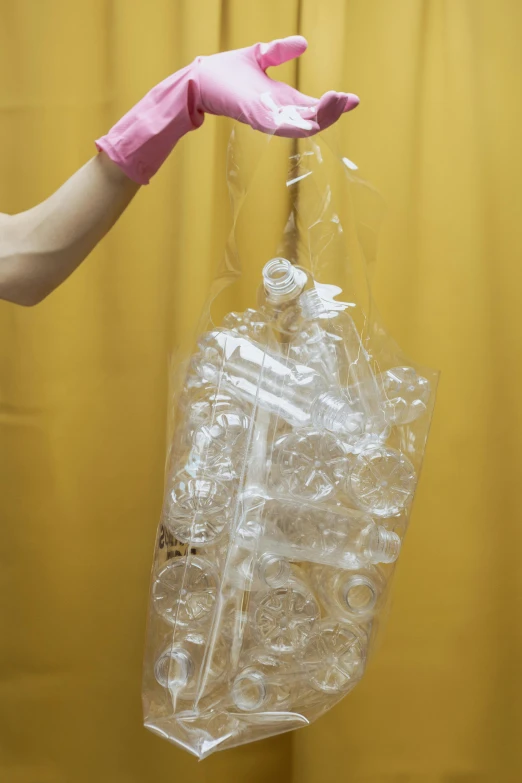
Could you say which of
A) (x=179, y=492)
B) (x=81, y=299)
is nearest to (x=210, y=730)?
(x=179, y=492)

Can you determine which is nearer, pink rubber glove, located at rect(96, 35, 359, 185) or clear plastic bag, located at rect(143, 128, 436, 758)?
clear plastic bag, located at rect(143, 128, 436, 758)

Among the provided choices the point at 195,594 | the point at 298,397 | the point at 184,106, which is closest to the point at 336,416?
the point at 298,397

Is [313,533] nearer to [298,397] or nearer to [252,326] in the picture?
[298,397]

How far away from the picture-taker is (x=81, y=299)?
179cm

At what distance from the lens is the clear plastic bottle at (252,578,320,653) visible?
2.99 ft

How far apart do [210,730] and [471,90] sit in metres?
1.45

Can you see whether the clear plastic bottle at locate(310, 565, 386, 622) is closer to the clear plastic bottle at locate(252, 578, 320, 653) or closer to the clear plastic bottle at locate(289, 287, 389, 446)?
the clear plastic bottle at locate(252, 578, 320, 653)

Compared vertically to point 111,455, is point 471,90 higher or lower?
higher

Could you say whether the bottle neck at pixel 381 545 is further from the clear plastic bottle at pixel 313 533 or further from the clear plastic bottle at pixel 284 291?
the clear plastic bottle at pixel 284 291

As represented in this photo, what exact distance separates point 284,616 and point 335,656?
11cm

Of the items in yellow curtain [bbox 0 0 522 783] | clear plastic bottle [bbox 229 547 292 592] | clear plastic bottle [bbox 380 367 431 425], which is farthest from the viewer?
yellow curtain [bbox 0 0 522 783]

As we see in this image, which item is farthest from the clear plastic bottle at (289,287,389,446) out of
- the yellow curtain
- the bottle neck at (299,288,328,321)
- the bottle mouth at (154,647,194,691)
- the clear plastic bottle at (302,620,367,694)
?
the yellow curtain

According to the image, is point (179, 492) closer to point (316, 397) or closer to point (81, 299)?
point (316, 397)

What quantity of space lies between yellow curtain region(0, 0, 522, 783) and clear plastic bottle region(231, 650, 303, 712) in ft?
3.03
